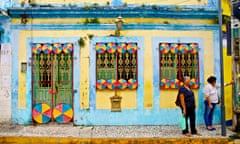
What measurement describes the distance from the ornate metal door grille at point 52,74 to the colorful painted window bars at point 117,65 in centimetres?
91

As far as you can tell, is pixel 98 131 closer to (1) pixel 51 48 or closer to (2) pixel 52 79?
(2) pixel 52 79

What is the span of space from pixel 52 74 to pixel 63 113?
48.1 inches

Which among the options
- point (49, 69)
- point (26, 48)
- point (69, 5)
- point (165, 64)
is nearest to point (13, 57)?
point (26, 48)

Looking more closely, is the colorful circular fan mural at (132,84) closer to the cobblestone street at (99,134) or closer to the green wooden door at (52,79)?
the cobblestone street at (99,134)

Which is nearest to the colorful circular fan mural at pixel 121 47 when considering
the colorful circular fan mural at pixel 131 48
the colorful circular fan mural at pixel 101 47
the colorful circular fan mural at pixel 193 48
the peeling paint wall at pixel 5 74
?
the colorful circular fan mural at pixel 131 48

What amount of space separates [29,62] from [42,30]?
1.04 meters

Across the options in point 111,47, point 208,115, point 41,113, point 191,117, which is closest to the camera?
point 191,117

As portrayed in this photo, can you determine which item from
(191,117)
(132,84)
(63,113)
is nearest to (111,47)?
(132,84)

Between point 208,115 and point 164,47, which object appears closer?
point 208,115

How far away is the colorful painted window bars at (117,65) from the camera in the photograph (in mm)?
10492

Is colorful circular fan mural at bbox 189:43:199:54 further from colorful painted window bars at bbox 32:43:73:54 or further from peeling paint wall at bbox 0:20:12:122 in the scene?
peeling paint wall at bbox 0:20:12:122

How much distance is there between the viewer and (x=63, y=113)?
10.4 metres

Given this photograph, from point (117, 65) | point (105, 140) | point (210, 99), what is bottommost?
point (105, 140)

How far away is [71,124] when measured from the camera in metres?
10.4
